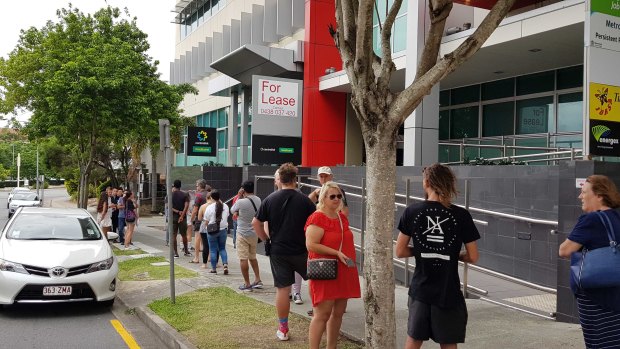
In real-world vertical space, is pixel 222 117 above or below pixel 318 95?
above

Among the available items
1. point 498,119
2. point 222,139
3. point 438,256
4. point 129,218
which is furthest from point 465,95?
point 222,139

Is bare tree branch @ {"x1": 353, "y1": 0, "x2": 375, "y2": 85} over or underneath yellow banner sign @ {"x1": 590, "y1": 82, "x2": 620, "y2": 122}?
over

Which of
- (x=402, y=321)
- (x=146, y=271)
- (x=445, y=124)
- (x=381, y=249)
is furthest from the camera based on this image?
(x=445, y=124)

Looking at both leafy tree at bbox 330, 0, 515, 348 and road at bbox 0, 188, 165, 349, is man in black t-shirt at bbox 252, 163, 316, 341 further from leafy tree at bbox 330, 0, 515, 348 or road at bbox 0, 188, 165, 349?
road at bbox 0, 188, 165, 349

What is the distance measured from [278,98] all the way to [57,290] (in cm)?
1159

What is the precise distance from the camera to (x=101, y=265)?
27.3ft

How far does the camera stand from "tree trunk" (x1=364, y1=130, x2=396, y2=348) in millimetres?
4773

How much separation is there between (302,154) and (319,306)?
1479 centimetres

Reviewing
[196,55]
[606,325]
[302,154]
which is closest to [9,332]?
[606,325]

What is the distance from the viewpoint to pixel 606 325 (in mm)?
3977

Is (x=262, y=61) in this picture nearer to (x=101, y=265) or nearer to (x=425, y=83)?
(x=101, y=265)

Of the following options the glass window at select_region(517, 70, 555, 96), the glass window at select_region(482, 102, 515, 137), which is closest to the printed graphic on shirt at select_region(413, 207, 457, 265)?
the glass window at select_region(517, 70, 555, 96)

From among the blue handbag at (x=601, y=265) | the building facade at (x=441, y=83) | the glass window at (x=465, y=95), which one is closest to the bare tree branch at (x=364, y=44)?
the blue handbag at (x=601, y=265)

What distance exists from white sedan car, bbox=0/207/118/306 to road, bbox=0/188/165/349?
28 centimetres
